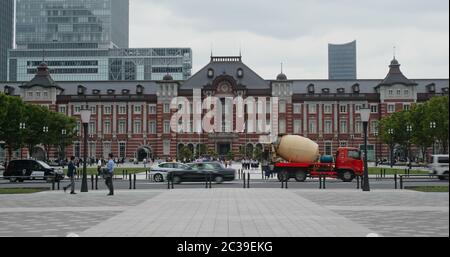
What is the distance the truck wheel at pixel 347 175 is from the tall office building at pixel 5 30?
164187 millimetres

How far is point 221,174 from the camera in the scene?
117ft

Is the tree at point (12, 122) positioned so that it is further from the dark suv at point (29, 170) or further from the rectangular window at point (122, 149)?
the rectangular window at point (122, 149)

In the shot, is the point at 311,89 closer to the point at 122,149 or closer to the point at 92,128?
the point at 122,149

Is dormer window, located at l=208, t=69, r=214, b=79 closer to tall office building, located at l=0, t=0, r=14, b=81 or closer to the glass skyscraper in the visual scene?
the glass skyscraper

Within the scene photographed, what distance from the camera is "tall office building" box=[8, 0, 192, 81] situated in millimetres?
168875

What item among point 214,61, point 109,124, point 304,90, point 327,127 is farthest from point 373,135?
point 109,124

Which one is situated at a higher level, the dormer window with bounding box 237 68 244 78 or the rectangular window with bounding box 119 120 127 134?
the dormer window with bounding box 237 68 244 78

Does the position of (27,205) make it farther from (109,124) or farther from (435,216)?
(109,124)

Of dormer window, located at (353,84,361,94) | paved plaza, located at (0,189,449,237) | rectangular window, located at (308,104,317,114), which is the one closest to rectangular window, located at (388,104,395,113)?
dormer window, located at (353,84,361,94)

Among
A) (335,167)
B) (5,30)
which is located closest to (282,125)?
(335,167)

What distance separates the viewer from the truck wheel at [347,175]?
38344 mm

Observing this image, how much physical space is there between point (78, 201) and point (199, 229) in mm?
10364

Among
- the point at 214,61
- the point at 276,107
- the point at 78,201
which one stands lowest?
the point at 78,201

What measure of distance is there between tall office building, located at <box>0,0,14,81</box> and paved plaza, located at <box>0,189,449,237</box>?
17300 cm
